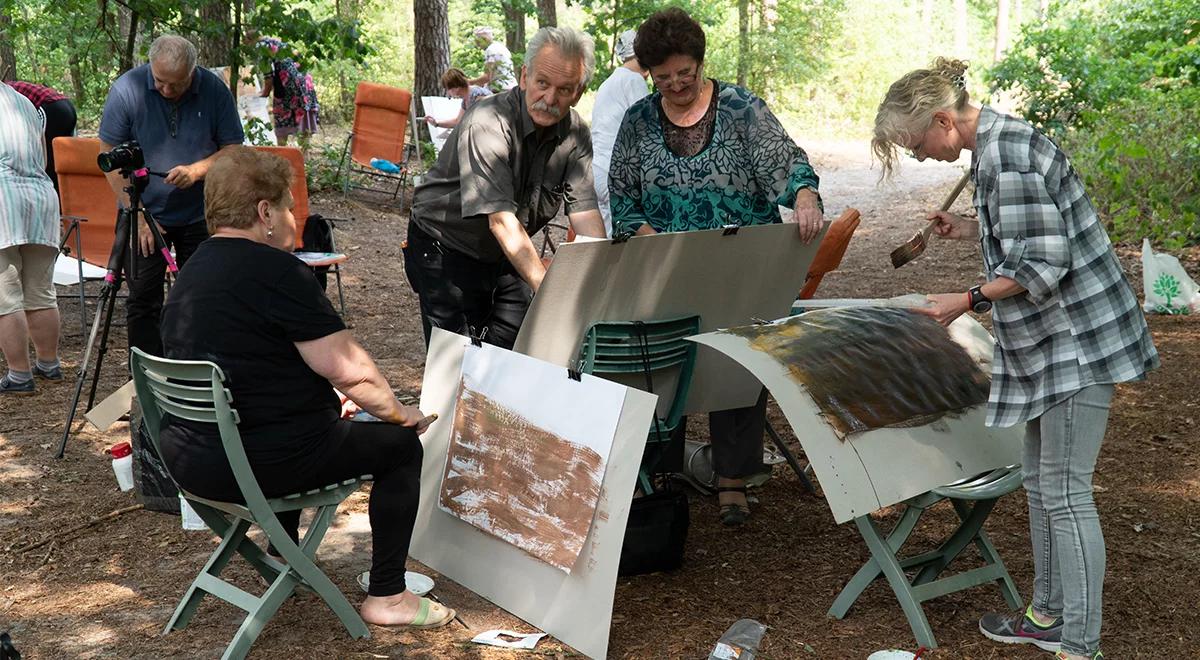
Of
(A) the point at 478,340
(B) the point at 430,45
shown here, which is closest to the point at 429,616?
(A) the point at 478,340

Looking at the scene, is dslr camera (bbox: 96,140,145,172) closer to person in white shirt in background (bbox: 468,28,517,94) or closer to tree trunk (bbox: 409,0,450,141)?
person in white shirt in background (bbox: 468,28,517,94)

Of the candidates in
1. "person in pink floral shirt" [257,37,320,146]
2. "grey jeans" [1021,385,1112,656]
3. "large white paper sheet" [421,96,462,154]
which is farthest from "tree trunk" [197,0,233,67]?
"grey jeans" [1021,385,1112,656]

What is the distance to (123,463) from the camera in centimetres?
446

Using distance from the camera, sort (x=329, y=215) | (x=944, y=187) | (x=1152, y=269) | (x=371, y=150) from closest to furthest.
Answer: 1. (x=1152, y=269)
2. (x=329, y=215)
3. (x=371, y=150)
4. (x=944, y=187)

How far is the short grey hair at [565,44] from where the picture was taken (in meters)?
3.47

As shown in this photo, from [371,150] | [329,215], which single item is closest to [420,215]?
[329,215]

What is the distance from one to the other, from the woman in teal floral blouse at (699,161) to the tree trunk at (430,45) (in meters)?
9.22

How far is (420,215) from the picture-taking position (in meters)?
3.83

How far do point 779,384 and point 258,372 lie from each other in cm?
136

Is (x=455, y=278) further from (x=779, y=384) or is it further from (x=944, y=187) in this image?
(x=944, y=187)

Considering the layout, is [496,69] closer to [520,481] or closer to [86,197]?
[86,197]

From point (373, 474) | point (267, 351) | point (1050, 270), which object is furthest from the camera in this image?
point (373, 474)

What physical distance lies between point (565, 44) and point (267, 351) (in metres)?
1.31

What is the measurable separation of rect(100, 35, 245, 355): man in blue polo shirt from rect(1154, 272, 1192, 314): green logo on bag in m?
5.26
